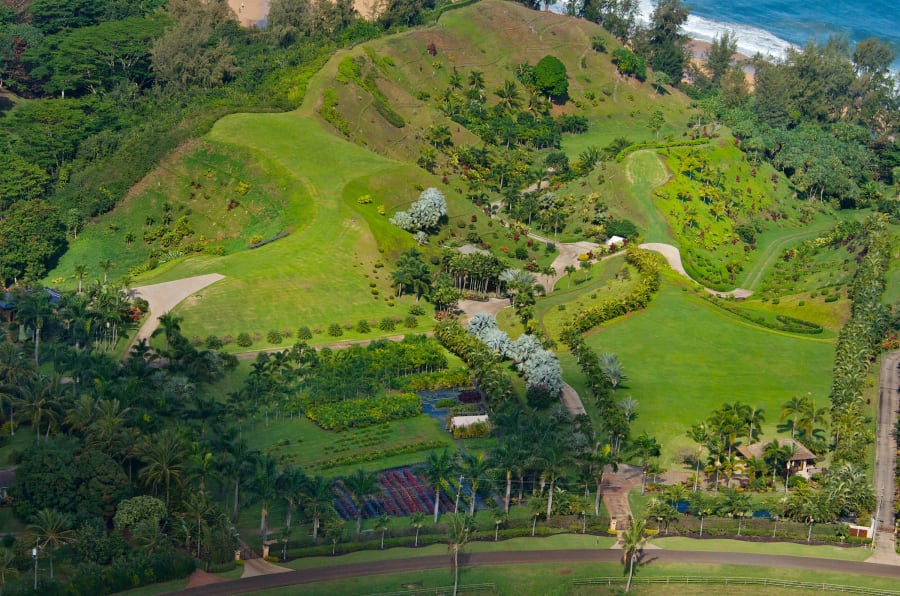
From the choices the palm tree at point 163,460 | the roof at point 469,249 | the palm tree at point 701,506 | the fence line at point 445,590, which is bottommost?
the fence line at point 445,590

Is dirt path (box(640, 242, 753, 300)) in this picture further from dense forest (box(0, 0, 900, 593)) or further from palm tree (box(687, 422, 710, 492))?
palm tree (box(687, 422, 710, 492))

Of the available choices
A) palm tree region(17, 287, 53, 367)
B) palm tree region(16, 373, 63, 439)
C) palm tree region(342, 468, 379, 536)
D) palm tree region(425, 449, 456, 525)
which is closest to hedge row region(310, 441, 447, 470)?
palm tree region(342, 468, 379, 536)

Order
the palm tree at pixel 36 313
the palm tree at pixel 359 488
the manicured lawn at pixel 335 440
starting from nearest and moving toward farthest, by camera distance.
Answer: the palm tree at pixel 359 488 < the manicured lawn at pixel 335 440 < the palm tree at pixel 36 313

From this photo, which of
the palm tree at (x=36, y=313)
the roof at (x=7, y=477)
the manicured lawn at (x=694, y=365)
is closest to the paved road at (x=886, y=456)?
the manicured lawn at (x=694, y=365)

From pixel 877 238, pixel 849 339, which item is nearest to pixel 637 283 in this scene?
pixel 849 339

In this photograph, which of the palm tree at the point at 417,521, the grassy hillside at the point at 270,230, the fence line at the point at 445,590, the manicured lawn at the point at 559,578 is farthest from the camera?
the grassy hillside at the point at 270,230

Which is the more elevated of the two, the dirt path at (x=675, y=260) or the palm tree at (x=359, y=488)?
the dirt path at (x=675, y=260)

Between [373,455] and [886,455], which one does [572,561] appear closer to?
[373,455]

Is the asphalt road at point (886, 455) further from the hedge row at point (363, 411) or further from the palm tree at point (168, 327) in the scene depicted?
the palm tree at point (168, 327)
